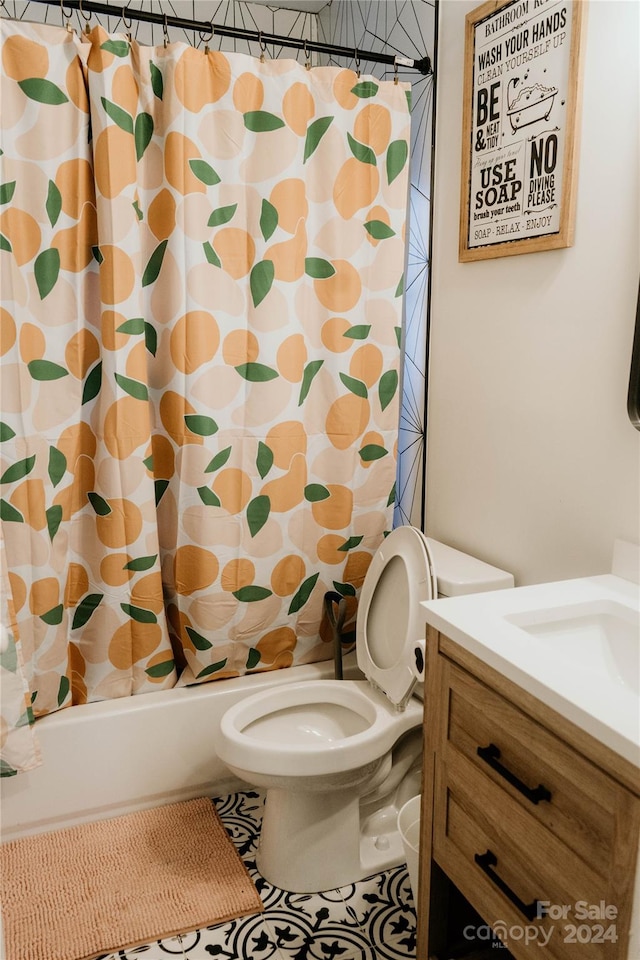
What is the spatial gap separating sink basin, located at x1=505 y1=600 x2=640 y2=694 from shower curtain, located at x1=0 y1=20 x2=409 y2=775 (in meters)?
0.97

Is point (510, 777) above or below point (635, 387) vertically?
below

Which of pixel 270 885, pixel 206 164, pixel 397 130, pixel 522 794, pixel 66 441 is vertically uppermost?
pixel 397 130

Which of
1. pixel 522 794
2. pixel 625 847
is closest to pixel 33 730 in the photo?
pixel 522 794

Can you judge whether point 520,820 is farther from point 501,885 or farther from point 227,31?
point 227,31

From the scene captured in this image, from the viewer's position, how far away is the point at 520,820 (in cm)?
117

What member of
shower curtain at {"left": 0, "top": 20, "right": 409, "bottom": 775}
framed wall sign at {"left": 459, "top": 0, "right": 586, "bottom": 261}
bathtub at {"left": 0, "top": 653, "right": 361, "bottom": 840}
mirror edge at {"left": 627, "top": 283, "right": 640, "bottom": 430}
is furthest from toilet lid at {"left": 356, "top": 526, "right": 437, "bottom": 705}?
framed wall sign at {"left": 459, "top": 0, "right": 586, "bottom": 261}

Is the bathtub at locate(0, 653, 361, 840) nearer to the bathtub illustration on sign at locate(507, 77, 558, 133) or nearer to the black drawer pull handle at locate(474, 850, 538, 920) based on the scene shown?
the black drawer pull handle at locate(474, 850, 538, 920)

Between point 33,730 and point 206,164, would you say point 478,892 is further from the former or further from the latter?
point 206,164

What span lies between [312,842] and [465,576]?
76cm

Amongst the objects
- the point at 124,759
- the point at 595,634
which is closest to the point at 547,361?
the point at 595,634

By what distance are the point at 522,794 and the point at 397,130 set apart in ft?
5.92

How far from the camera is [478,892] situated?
1.30 meters

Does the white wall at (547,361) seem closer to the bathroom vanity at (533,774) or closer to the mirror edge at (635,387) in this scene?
the mirror edge at (635,387)

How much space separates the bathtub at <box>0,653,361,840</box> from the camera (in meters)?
2.00
